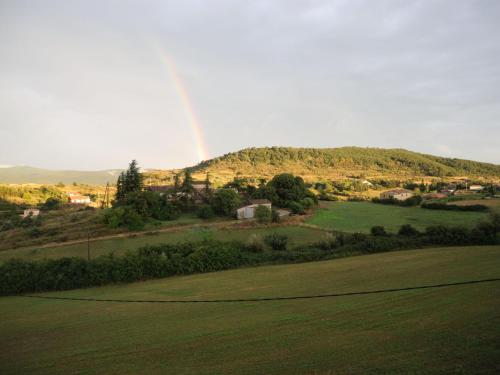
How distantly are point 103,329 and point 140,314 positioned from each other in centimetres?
233

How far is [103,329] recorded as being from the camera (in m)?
13.3

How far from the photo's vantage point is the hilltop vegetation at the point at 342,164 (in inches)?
6137

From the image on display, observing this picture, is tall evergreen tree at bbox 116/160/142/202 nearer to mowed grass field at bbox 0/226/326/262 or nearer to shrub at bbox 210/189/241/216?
shrub at bbox 210/189/241/216

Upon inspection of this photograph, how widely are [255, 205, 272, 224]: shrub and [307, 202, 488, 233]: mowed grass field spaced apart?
238 inches

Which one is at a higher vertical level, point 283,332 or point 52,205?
point 52,205

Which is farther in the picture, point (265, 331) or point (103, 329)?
point (103, 329)

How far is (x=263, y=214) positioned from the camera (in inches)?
1922

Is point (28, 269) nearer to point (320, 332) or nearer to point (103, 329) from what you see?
point (103, 329)

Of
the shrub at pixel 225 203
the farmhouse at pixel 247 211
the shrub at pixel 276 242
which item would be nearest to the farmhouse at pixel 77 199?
the shrub at pixel 225 203

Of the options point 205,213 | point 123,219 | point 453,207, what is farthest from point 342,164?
point 123,219

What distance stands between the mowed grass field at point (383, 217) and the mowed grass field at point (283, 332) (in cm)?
2639

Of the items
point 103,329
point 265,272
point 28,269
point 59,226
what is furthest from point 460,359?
point 59,226

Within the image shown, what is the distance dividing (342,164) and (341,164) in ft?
1.77

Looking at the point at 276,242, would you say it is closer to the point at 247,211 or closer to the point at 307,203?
the point at 247,211
